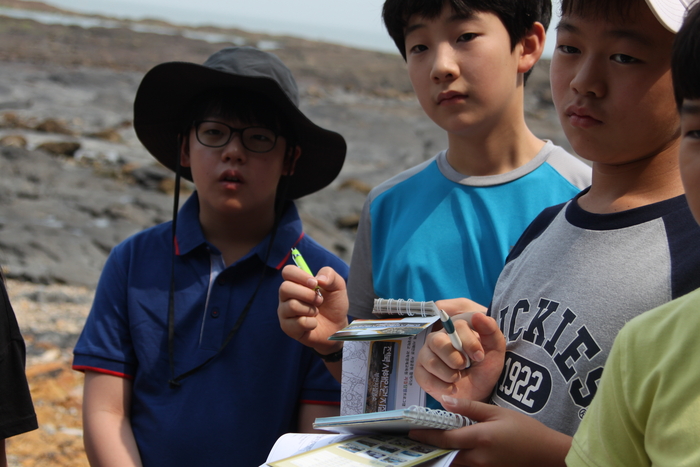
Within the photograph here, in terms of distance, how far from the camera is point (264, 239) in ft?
7.39

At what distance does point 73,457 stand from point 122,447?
5.78 ft

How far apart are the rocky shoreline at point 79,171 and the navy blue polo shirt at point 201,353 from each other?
5.57ft

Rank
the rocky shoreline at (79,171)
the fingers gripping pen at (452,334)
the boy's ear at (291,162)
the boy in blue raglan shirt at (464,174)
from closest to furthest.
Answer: the fingers gripping pen at (452,334)
the boy in blue raglan shirt at (464,174)
the boy's ear at (291,162)
the rocky shoreline at (79,171)

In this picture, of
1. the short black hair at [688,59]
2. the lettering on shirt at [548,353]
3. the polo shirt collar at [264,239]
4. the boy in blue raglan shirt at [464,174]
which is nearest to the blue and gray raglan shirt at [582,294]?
the lettering on shirt at [548,353]

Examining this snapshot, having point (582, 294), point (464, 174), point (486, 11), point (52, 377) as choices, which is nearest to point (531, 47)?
point (486, 11)

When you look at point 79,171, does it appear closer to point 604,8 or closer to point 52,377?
point 52,377

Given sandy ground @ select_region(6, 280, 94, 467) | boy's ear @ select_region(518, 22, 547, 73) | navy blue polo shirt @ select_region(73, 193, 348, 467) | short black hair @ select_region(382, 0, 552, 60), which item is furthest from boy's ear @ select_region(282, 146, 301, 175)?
sandy ground @ select_region(6, 280, 94, 467)

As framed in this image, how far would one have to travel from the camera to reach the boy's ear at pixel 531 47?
2000mm

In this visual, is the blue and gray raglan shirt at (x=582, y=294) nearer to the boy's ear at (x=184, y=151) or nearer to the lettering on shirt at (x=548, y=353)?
the lettering on shirt at (x=548, y=353)

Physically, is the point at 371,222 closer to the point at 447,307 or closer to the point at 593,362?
the point at 447,307

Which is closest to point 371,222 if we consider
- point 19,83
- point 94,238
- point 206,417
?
point 206,417

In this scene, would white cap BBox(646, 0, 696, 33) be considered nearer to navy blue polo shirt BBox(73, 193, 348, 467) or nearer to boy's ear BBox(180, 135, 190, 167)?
navy blue polo shirt BBox(73, 193, 348, 467)

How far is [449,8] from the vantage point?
6.09ft

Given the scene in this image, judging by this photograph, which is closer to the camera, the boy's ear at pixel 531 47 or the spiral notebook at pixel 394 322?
the spiral notebook at pixel 394 322
